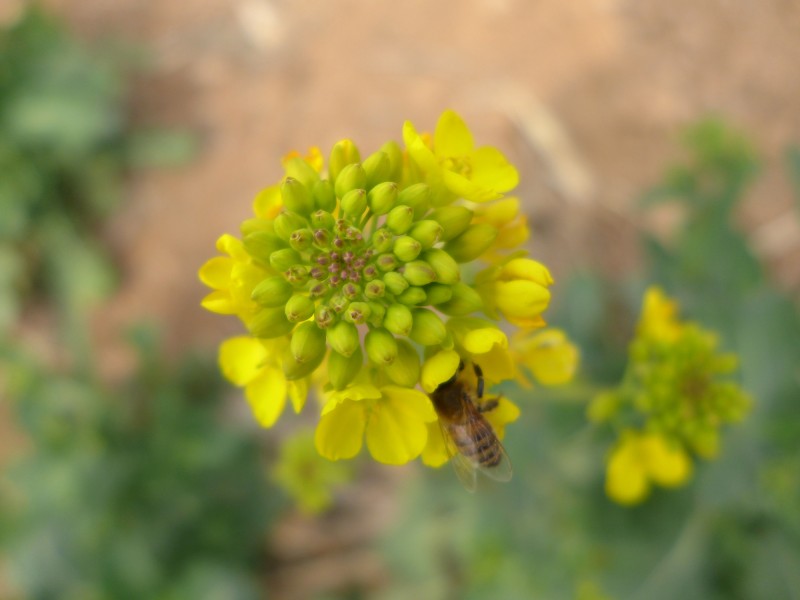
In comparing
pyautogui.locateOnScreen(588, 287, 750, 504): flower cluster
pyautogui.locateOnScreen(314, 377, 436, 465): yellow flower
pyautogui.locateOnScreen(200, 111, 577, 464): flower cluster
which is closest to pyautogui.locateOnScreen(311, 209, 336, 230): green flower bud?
pyautogui.locateOnScreen(200, 111, 577, 464): flower cluster

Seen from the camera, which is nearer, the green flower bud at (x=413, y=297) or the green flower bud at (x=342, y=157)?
the green flower bud at (x=413, y=297)

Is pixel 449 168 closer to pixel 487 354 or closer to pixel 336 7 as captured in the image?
pixel 487 354

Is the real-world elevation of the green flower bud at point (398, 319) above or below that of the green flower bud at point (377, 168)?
below

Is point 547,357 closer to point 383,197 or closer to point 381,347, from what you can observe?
point 381,347

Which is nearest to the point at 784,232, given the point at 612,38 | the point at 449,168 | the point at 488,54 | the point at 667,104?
the point at 667,104

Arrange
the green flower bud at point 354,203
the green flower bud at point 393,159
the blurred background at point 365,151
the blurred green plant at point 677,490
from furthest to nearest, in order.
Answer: the blurred background at point 365,151, the blurred green plant at point 677,490, the green flower bud at point 393,159, the green flower bud at point 354,203

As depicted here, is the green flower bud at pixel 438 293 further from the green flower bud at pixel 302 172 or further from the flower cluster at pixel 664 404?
the flower cluster at pixel 664 404

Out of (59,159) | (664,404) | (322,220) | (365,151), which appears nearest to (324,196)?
(322,220)

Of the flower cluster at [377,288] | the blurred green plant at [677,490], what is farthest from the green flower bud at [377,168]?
the blurred green plant at [677,490]
